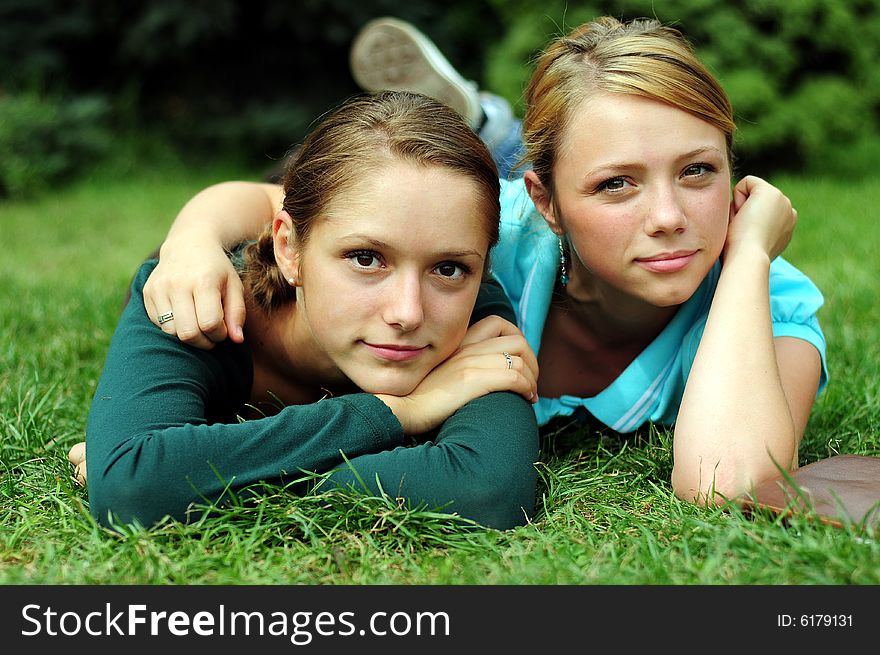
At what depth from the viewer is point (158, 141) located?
9055 millimetres

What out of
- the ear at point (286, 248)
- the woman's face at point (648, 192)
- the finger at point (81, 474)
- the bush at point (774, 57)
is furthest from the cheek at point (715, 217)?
the bush at point (774, 57)

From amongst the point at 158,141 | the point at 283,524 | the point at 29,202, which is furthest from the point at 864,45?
the point at 283,524

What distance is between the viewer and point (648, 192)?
2607mm

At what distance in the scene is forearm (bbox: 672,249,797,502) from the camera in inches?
97.9

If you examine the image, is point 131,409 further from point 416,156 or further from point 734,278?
point 734,278

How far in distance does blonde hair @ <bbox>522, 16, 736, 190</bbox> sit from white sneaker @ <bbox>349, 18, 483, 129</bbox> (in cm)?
164

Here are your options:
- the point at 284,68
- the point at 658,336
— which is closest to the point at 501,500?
the point at 658,336

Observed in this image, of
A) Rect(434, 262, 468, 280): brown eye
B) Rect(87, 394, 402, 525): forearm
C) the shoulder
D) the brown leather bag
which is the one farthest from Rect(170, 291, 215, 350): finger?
the shoulder

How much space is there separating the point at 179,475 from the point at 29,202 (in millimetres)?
6303

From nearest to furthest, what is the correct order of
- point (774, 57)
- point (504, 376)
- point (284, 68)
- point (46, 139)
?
1. point (504, 376)
2. point (774, 57)
3. point (46, 139)
4. point (284, 68)

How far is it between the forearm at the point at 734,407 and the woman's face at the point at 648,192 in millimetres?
144

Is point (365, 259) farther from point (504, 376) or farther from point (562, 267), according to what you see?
point (562, 267)

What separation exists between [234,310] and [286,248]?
0.73ft

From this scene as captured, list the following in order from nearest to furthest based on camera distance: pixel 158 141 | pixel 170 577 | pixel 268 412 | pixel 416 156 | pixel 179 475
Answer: pixel 170 577 < pixel 179 475 < pixel 416 156 < pixel 268 412 < pixel 158 141
